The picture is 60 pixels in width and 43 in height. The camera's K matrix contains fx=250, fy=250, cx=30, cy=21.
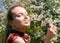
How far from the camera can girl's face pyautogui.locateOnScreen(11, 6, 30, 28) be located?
2.09 m

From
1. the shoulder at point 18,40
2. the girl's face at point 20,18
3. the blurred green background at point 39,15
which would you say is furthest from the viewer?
the blurred green background at point 39,15

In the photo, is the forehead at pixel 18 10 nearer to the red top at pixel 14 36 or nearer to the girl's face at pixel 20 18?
the girl's face at pixel 20 18

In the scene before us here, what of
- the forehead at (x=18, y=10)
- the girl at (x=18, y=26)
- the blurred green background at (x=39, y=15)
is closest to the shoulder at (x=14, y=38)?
the girl at (x=18, y=26)

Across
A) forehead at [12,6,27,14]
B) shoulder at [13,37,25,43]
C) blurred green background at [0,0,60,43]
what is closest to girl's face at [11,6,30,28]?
forehead at [12,6,27,14]

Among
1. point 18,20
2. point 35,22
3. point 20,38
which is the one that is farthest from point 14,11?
point 35,22

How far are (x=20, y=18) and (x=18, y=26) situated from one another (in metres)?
0.07

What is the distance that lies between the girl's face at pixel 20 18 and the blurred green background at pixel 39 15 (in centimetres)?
366

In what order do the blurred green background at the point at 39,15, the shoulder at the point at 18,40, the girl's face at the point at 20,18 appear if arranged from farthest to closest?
the blurred green background at the point at 39,15, the girl's face at the point at 20,18, the shoulder at the point at 18,40

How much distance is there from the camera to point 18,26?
2104mm

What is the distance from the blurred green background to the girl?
3631mm

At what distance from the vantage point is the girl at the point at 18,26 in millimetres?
2068

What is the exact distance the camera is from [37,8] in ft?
20.4

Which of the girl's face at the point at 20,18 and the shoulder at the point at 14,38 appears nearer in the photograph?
the shoulder at the point at 14,38

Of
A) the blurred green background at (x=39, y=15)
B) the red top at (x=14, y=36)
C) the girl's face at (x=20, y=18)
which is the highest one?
the girl's face at (x=20, y=18)
